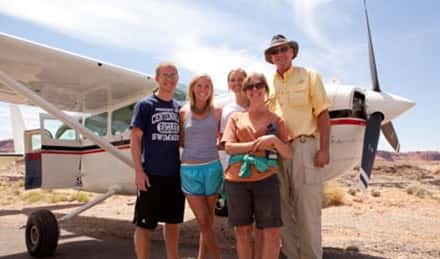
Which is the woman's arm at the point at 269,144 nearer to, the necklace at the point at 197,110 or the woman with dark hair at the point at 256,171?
the woman with dark hair at the point at 256,171

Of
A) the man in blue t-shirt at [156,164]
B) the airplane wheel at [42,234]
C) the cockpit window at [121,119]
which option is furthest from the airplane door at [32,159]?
the man in blue t-shirt at [156,164]

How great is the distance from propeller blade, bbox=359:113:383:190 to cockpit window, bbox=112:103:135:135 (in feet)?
11.9

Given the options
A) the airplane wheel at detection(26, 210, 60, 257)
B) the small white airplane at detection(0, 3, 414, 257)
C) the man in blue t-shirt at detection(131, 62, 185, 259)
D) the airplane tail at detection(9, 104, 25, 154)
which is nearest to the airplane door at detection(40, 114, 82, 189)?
the small white airplane at detection(0, 3, 414, 257)

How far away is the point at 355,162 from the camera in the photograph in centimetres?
426

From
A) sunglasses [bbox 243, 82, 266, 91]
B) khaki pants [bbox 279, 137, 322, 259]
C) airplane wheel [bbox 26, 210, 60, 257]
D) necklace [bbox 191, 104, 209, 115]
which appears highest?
sunglasses [bbox 243, 82, 266, 91]

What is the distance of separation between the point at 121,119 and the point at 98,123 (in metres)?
0.59

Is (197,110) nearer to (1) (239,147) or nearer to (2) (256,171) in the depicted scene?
(1) (239,147)

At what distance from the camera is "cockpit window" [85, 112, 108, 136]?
6703 mm

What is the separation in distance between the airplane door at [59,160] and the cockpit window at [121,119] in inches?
35.8

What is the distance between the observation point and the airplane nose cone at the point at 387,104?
411cm

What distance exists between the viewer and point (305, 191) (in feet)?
10.1

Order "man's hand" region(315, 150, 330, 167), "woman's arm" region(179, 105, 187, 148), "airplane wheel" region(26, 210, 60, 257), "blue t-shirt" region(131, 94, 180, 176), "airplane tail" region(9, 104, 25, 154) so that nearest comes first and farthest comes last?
"man's hand" region(315, 150, 330, 167) → "blue t-shirt" region(131, 94, 180, 176) → "woman's arm" region(179, 105, 187, 148) → "airplane wheel" region(26, 210, 60, 257) → "airplane tail" region(9, 104, 25, 154)

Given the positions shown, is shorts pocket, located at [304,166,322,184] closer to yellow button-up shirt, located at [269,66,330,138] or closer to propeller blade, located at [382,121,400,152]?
yellow button-up shirt, located at [269,66,330,138]

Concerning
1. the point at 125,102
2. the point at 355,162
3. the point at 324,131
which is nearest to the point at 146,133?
the point at 324,131
